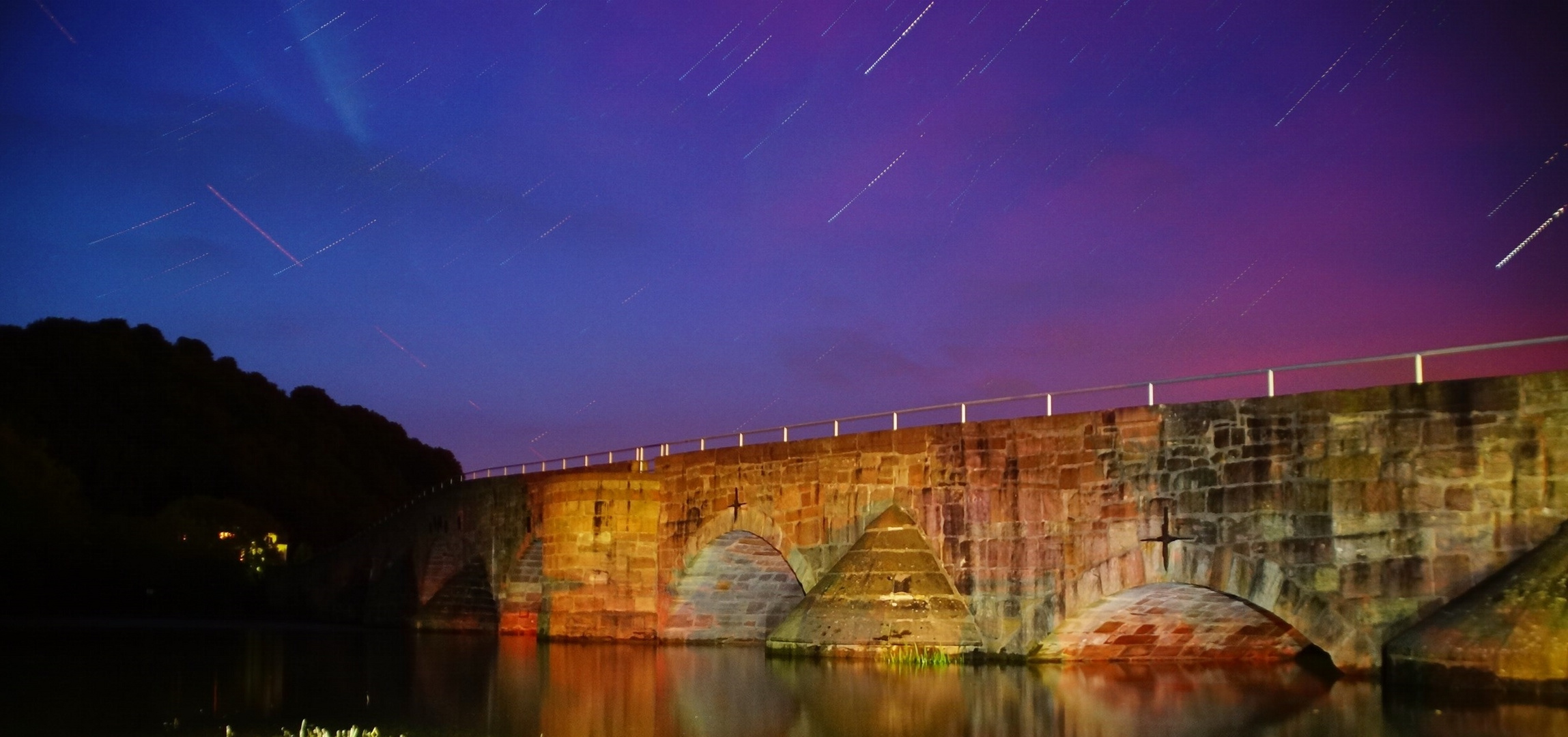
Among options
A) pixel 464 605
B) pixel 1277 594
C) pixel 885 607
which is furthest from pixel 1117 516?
pixel 464 605

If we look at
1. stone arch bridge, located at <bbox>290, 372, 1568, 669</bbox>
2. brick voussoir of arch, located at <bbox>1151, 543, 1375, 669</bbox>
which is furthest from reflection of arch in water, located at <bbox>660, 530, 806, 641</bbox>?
brick voussoir of arch, located at <bbox>1151, 543, 1375, 669</bbox>

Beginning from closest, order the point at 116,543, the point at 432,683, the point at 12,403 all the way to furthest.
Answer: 1. the point at 432,683
2. the point at 116,543
3. the point at 12,403

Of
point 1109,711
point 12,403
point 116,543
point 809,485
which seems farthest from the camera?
point 12,403

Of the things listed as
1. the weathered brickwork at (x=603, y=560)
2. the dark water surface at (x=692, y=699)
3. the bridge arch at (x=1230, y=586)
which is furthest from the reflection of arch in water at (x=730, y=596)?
the bridge arch at (x=1230, y=586)

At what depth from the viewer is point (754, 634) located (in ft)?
92.0

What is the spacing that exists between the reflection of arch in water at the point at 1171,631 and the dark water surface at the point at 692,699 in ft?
1.86

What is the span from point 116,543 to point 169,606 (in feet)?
12.3

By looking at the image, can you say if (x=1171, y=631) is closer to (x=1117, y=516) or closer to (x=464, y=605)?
(x=1117, y=516)

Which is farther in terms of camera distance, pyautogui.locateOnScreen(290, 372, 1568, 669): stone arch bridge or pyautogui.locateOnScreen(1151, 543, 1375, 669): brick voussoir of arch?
pyautogui.locateOnScreen(1151, 543, 1375, 669): brick voussoir of arch

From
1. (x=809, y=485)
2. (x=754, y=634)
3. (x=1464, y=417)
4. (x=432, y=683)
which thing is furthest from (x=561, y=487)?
(x=1464, y=417)

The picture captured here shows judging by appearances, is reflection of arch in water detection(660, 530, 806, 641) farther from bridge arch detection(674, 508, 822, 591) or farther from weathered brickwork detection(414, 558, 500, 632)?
weathered brickwork detection(414, 558, 500, 632)

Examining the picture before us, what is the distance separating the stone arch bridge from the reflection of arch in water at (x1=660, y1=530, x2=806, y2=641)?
0.04 meters

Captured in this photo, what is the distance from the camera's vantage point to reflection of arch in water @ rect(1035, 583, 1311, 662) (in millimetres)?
19031

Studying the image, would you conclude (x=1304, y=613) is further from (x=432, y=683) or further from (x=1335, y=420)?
(x=432, y=683)
